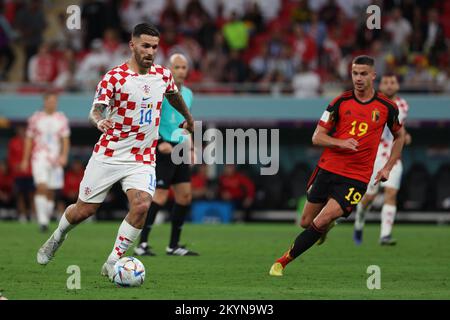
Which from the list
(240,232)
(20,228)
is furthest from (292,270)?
(20,228)

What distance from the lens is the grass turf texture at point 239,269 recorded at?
9.48m

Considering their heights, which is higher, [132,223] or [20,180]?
[132,223]

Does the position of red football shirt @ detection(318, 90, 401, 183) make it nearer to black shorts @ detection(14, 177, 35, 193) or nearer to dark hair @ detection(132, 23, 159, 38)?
dark hair @ detection(132, 23, 159, 38)

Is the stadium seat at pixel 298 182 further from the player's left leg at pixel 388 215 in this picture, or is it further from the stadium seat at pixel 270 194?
the player's left leg at pixel 388 215

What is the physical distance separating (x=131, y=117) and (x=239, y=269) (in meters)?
2.72

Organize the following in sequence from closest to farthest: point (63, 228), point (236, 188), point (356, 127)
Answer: point (63, 228) → point (356, 127) → point (236, 188)

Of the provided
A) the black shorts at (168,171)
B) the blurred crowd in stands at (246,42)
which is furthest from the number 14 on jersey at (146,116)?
the blurred crowd in stands at (246,42)

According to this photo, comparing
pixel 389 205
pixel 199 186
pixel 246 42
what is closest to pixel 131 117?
pixel 389 205

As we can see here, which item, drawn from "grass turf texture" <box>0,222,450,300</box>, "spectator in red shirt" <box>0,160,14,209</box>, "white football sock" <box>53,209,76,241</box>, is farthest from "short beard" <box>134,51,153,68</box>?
"spectator in red shirt" <box>0,160,14,209</box>

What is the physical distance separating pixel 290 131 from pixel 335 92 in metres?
3.10

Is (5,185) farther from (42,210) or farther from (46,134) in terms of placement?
(42,210)

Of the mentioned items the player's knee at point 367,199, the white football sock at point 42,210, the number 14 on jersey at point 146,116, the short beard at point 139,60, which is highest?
the short beard at point 139,60

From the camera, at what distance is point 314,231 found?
11.0 metres

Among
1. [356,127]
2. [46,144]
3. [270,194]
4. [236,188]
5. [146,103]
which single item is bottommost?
[270,194]
